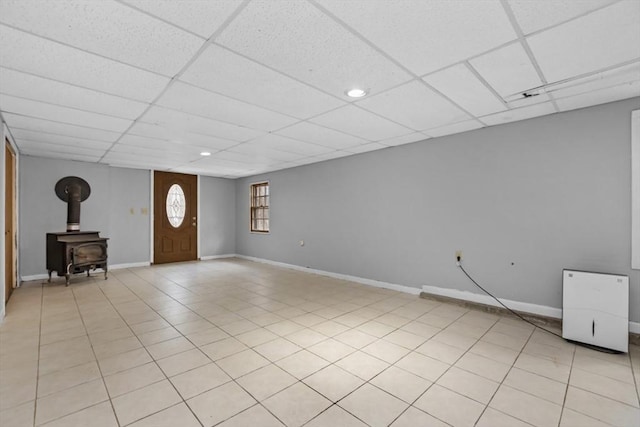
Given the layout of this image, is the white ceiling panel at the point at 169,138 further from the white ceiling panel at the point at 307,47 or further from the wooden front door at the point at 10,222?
the white ceiling panel at the point at 307,47

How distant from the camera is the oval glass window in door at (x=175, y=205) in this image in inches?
316

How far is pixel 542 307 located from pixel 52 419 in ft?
15.5

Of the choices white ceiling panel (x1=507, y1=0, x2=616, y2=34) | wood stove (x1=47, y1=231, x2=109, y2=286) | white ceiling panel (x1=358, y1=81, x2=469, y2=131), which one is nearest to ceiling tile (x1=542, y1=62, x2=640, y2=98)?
white ceiling panel (x1=358, y1=81, x2=469, y2=131)

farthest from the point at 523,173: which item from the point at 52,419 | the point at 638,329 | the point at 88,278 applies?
the point at 88,278

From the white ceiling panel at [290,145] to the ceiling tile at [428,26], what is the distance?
2585 mm

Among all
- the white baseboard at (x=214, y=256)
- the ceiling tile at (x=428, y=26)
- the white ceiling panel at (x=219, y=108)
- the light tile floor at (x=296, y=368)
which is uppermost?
the ceiling tile at (x=428, y=26)

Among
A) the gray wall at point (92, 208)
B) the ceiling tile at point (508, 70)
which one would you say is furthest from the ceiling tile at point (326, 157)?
the gray wall at point (92, 208)

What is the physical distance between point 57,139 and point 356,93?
15.4 feet

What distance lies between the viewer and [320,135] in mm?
4312

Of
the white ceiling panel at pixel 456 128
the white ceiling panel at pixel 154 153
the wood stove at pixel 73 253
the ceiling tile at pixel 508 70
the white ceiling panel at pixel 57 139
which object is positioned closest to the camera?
the ceiling tile at pixel 508 70

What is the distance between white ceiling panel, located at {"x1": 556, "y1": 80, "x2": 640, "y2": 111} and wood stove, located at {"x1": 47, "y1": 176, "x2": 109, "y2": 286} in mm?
7647

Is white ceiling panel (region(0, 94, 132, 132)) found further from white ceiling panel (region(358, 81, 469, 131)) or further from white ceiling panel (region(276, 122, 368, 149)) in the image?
white ceiling panel (region(358, 81, 469, 131))

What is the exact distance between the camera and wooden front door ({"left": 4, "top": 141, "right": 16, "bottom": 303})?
4.57 meters

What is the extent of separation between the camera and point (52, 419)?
187 cm
